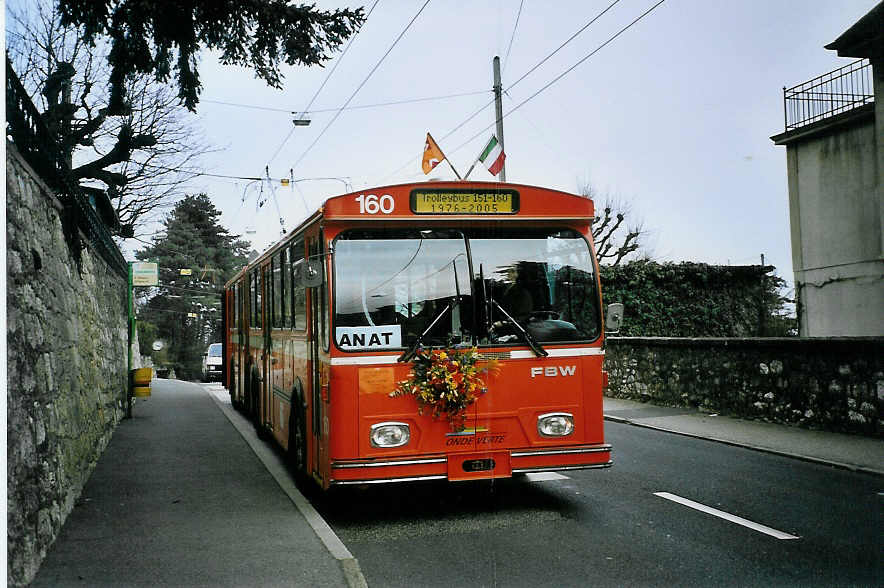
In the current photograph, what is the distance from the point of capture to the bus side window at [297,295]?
8688 millimetres

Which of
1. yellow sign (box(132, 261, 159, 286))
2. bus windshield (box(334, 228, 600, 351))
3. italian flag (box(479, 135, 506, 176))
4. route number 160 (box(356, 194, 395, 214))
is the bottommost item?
bus windshield (box(334, 228, 600, 351))

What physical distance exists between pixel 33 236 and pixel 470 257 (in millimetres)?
3576

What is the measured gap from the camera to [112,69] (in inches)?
269

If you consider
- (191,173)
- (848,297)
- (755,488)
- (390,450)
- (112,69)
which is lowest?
(755,488)

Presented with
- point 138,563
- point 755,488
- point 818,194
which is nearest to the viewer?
point 138,563

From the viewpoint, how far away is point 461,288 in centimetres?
757

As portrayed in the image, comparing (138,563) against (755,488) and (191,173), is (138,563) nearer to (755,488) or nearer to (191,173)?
(755,488)

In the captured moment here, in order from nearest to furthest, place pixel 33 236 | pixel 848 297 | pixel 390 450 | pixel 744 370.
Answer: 1. pixel 33 236
2. pixel 390 450
3. pixel 744 370
4. pixel 848 297

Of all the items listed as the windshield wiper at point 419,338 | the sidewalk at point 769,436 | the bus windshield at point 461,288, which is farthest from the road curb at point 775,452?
the windshield wiper at point 419,338

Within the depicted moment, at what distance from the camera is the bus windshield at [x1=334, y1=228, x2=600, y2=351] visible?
7.41m

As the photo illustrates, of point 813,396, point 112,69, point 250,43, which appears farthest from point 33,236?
point 813,396

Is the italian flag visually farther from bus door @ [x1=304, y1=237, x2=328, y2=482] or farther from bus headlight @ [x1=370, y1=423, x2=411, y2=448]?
bus headlight @ [x1=370, y1=423, x2=411, y2=448]

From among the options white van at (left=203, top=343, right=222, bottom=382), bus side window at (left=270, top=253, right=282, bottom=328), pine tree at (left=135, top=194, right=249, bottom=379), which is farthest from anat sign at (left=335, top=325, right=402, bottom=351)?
white van at (left=203, top=343, right=222, bottom=382)

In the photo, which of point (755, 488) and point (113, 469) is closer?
point (755, 488)
